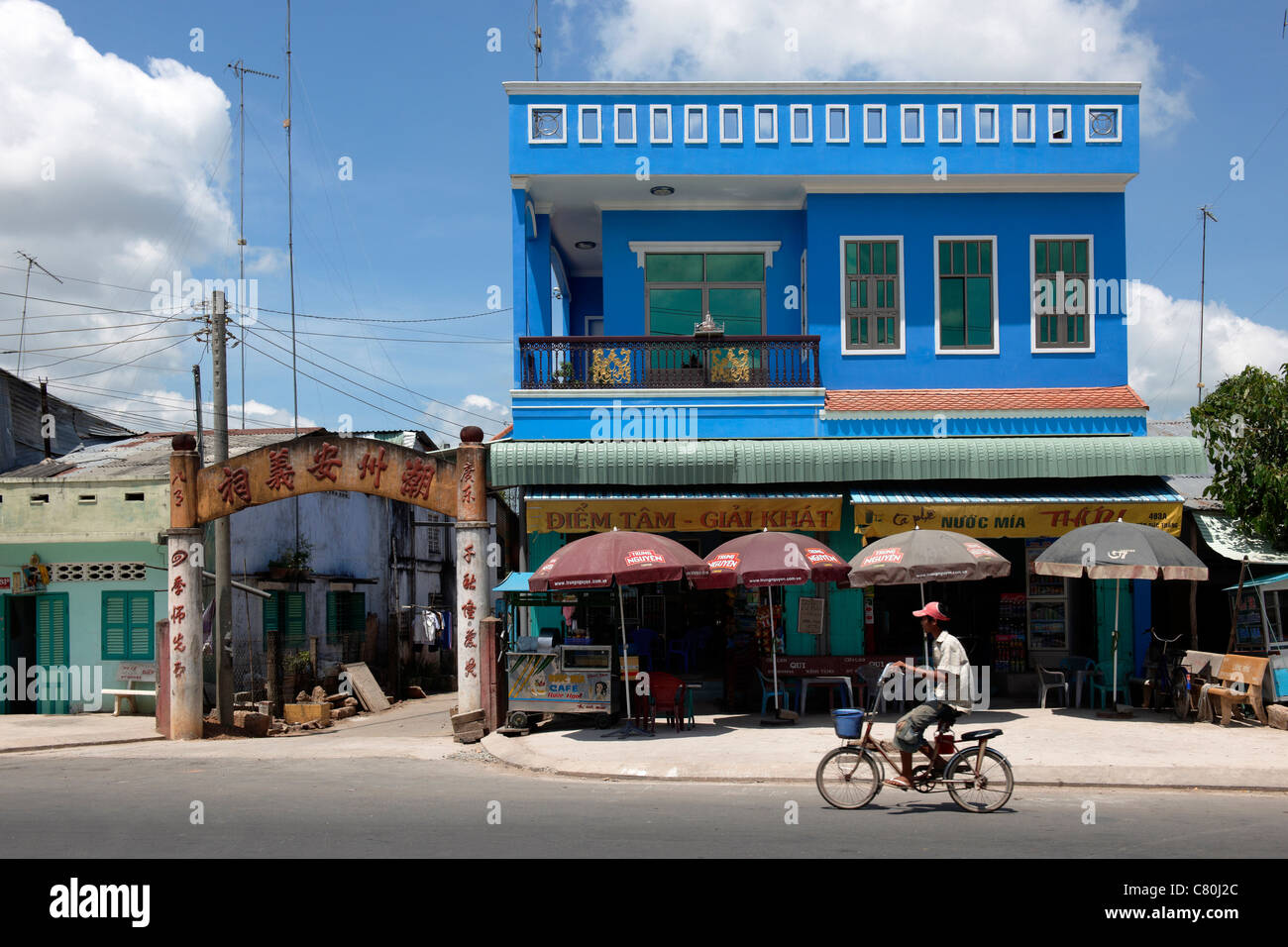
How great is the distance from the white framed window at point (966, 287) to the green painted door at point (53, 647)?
17.7 m

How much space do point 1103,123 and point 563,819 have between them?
50.5 ft

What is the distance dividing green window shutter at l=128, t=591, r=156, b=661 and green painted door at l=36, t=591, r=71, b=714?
1.35 meters

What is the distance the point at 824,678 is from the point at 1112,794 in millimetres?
5979

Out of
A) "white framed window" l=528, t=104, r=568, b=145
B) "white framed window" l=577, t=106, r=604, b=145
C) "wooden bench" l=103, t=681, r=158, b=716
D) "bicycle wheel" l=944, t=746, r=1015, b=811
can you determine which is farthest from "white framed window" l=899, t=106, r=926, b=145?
"wooden bench" l=103, t=681, r=158, b=716

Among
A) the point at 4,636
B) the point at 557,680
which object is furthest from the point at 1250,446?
the point at 4,636

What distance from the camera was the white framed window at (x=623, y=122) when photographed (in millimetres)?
18984

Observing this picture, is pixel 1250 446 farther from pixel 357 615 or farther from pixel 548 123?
pixel 357 615

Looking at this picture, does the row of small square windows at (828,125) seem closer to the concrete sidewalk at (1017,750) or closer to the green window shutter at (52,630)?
the concrete sidewalk at (1017,750)

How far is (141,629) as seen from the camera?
2184 cm

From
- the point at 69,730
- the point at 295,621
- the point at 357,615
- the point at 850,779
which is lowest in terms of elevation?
the point at 69,730

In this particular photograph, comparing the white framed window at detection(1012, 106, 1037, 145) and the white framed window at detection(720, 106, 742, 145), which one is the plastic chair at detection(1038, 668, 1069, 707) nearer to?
the white framed window at detection(1012, 106, 1037, 145)

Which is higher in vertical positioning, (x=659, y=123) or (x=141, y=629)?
(x=659, y=123)
